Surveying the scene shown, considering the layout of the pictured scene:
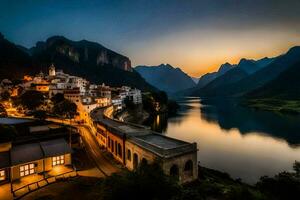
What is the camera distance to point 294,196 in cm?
1905

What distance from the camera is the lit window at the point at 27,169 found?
2269 centimetres

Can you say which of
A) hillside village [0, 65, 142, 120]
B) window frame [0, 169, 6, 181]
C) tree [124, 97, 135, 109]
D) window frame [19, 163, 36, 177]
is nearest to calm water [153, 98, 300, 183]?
hillside village [0, 65, 142, 120]

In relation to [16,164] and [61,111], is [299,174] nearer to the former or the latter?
[16,164]

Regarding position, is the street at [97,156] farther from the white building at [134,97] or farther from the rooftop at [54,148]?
the white building at [134,97]

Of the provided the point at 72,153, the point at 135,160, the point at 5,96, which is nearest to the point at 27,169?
the point at 72,153

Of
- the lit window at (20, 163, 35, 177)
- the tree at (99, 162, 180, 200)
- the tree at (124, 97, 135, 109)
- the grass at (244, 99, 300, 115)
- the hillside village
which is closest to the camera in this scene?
the tree at (99, 162, 180, 200)

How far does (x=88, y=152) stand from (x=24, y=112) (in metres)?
41.0

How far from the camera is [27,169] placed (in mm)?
23016

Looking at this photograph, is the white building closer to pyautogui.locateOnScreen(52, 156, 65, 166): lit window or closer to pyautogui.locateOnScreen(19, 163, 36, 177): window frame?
pyautogui.locateOnScreen(52, 156, 65, 166): lit window

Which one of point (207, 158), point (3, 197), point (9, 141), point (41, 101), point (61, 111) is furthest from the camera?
point (41, 101)

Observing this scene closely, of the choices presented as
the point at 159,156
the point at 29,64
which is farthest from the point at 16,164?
the point at 29,64

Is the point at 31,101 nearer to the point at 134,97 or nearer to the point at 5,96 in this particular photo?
the point at 5,96

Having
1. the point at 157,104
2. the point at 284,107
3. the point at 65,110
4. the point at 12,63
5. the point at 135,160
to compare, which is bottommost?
the point at 284,107

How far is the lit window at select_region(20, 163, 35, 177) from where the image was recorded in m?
22.7
